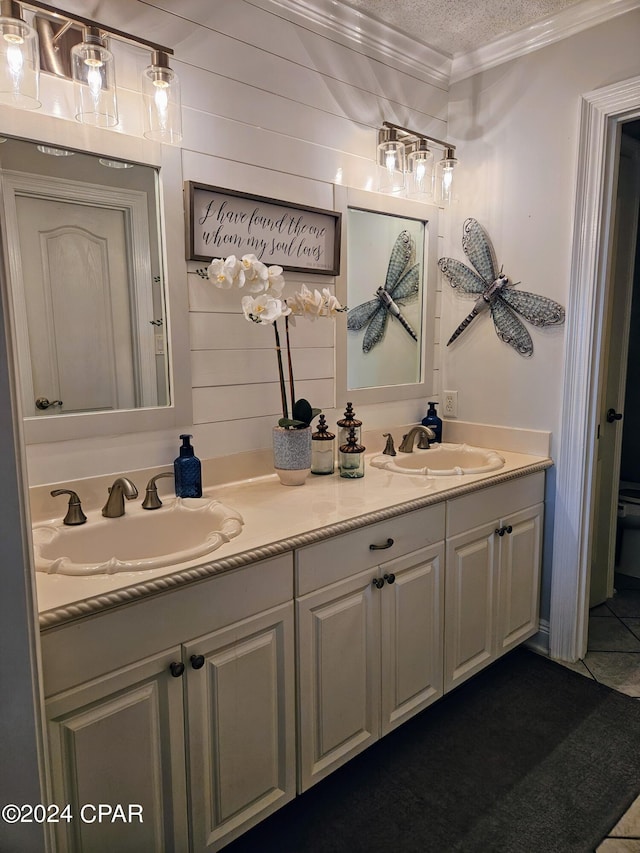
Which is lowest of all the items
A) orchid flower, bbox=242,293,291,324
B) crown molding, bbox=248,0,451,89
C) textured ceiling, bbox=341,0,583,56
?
orchid flower, bbox=242,293,291,324

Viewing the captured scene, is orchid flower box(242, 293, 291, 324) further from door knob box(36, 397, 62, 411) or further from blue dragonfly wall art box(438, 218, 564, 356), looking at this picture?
blue dragonfly wall art box(438, 218, 564, 356)

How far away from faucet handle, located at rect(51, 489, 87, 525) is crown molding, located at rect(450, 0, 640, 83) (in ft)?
7.60

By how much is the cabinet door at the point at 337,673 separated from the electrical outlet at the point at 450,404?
3.87ft

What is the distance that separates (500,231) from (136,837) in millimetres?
2368

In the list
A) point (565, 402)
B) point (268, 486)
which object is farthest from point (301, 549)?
point (565, 402)

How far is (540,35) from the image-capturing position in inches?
85.4

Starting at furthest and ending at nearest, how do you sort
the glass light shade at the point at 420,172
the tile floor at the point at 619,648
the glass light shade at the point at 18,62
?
the glass light shade at the point at 420,172 < the tile floor at the point at 619,648 < the glass light shade at the point at 18,62

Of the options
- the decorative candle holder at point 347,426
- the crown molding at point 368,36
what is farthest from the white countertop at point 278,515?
the crown molding at point 368,36

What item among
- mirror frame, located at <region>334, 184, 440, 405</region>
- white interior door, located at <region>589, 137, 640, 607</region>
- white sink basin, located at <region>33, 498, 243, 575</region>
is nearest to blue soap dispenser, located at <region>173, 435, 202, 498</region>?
white sink basin, located at <region>33, 498, 243, 575</region>

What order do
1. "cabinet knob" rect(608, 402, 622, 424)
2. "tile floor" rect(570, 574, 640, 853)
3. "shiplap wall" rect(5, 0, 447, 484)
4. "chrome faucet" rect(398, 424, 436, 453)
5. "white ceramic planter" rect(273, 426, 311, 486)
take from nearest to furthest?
"shiplap wall" rect(5, 0, 447, 484) → "white ceramic planter" rect(273, 426, 311, 486) → "tile floor" rect(570, 574, 640, 853) → "chrome faucet" rect(398, 424, 436, 453) → "cabinet knob" rect(608, 402, 622, 424)

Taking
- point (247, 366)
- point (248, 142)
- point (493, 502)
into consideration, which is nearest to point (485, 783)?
point (493, 502)

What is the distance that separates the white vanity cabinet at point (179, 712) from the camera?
1107 millimetres

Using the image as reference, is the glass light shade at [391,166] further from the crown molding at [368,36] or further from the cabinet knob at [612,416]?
the cabinet knob at [612,416]

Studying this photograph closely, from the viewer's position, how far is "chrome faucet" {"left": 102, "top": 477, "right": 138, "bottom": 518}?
152 cm
